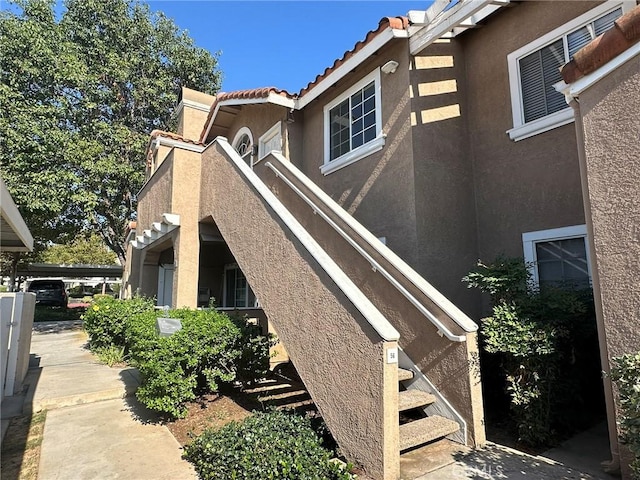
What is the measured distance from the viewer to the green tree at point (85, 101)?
1475cm

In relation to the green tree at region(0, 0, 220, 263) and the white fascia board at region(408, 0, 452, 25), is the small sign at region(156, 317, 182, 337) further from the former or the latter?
the green tree at region(0, 0, 220, 263)

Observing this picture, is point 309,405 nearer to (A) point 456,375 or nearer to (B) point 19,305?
(A) point 456,375

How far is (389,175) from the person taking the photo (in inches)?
314

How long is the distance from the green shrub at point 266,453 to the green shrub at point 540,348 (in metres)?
2.36

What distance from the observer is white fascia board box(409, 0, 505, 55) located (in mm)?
6469

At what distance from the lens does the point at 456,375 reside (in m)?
4.91

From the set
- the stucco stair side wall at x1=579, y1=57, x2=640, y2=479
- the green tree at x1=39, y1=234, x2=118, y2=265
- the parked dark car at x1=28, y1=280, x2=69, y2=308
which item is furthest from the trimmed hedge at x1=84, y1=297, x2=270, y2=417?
the green tree at x1=39, y1=234, x2=118, y2=265

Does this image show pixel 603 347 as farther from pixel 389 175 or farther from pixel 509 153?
pixel 389 175

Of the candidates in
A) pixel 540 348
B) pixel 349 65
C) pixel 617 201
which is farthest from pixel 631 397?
pixel 349 65

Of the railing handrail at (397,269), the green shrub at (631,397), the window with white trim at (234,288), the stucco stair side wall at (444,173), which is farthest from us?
the window with white trim at (234,288)

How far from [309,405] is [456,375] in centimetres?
255

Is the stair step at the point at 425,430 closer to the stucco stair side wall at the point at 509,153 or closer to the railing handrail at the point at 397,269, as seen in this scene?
the railing handrail at the point at 397,269

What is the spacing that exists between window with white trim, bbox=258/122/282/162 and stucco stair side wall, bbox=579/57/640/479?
8.10 metres

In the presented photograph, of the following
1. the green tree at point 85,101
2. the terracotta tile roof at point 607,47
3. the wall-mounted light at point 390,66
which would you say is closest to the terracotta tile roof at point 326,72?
the wall-mounted light at point 390,66
